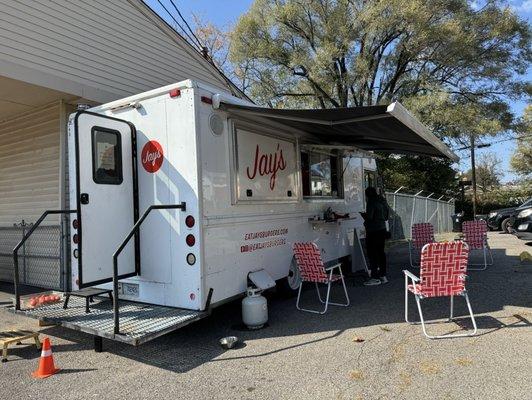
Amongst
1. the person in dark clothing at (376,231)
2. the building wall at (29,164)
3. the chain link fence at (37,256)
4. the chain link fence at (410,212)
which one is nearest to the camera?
the person in dark clothing at (376,231)

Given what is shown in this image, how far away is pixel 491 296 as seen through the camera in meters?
6.66

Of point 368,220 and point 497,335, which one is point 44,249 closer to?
point 368,220

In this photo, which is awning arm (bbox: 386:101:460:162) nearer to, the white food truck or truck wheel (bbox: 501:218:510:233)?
the white food truck

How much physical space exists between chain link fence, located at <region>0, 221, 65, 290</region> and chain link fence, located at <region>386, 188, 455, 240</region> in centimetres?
1063

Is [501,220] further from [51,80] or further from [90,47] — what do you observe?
[51,80]

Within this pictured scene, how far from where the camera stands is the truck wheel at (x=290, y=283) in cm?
679

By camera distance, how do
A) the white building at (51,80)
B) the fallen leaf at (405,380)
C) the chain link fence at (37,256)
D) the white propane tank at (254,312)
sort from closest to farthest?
1. the fallen leaf at (405,380)
2. the white propane tank at (254,312)
3. the white building at (51,80)
4. the chain link fence at (37,256)

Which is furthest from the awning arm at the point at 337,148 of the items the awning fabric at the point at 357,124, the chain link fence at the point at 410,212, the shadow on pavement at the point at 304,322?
the chain link fence at the point at 410,212

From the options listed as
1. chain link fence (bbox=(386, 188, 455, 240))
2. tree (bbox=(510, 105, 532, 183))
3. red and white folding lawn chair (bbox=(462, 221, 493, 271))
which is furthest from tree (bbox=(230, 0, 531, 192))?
tree (bbox=(510, 105, 532, 183))

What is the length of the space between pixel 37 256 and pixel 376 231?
614 cm

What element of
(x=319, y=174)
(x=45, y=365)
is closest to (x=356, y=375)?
(x=45, y=365)

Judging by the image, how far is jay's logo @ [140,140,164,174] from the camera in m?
5.11

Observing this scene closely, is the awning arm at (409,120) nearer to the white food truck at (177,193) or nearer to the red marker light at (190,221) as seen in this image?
the white food truck at (177,193)

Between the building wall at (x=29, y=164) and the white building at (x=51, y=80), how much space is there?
0.06 feet
